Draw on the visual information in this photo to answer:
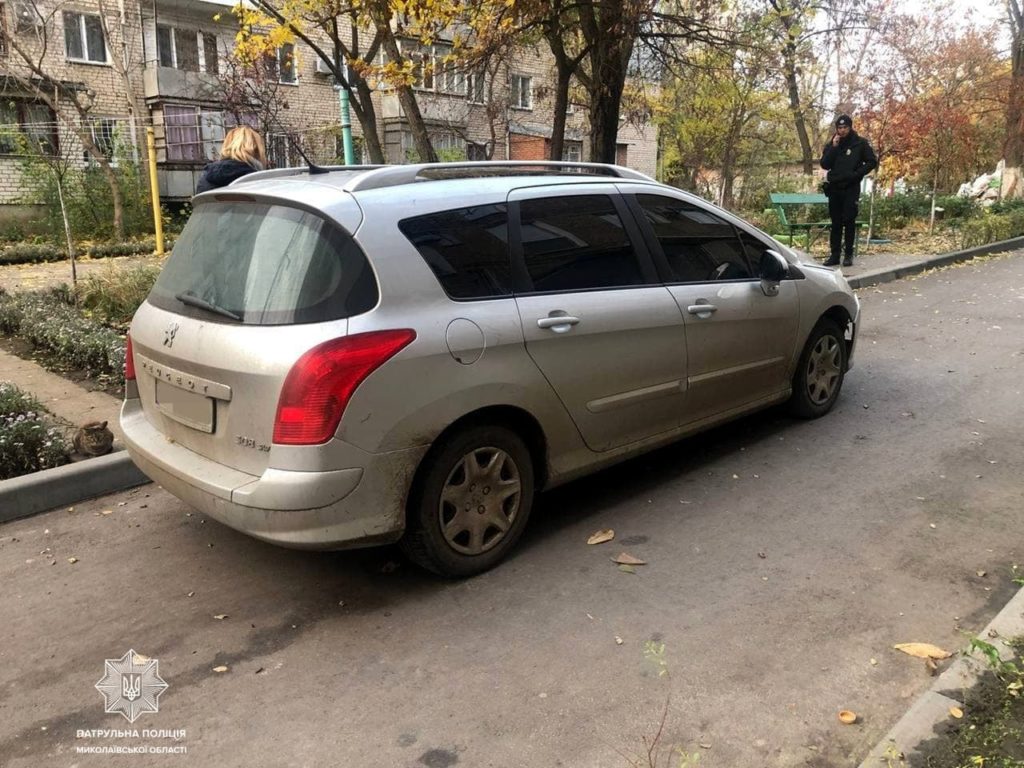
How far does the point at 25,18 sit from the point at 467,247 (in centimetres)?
2293

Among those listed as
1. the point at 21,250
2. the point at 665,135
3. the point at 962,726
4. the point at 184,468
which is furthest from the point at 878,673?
the point at 665,135

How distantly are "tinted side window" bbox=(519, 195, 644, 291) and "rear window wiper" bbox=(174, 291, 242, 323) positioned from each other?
51.3 inches

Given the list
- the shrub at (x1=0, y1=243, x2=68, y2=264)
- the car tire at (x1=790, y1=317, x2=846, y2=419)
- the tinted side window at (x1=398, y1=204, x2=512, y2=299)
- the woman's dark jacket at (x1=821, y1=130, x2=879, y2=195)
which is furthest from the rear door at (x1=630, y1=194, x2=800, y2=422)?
the shrub at (x1=0, y1=243, x2=68, y2=264)

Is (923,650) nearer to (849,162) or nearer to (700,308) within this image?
(700,308)

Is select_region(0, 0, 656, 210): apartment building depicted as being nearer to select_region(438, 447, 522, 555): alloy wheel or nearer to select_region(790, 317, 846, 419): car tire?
select_region(790, 317, 846, 419): car tire

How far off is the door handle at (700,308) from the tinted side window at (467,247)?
48.4 inches

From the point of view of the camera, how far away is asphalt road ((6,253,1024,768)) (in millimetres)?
2635

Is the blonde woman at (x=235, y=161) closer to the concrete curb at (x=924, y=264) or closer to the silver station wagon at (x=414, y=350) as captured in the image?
the silver station wagon at (x=414, y=350)

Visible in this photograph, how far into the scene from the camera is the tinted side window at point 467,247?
3.44 m

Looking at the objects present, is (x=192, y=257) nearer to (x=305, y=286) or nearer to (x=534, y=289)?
(x=305, y=286)

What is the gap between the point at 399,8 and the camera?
860 cm

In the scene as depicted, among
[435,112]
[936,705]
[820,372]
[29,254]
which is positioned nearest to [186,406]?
[936,705]

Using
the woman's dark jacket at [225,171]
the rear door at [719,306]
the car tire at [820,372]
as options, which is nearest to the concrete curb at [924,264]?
the car tire at [820,372]

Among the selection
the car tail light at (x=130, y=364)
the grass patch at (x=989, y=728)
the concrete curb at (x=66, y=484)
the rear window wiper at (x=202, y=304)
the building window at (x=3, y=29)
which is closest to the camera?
the grass patch at (x=989, y=728)
